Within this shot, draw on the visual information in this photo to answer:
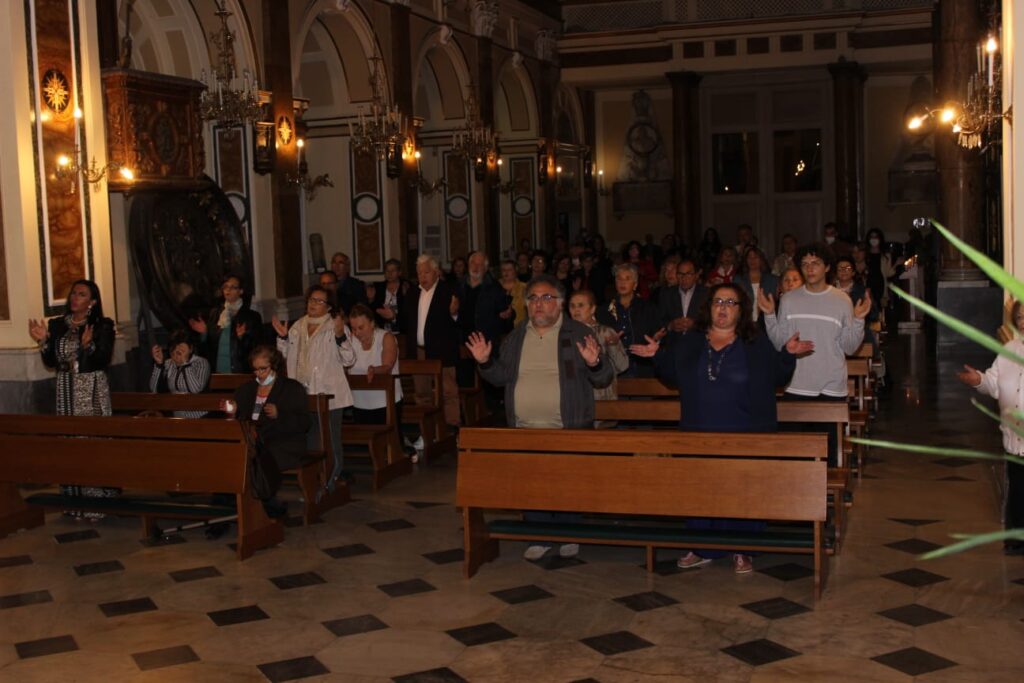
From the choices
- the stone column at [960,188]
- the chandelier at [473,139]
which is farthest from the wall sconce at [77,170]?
the stone column at [960,188]

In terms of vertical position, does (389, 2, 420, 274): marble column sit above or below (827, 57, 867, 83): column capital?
below

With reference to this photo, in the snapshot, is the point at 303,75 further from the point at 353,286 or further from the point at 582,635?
the point at 582,635

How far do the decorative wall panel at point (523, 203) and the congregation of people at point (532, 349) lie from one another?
433 inches

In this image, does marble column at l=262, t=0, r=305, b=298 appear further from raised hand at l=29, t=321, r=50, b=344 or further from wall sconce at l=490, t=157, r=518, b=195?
wall sconce at l=490, t=157, r=518, b=195

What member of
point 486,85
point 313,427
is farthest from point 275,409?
point 486,85

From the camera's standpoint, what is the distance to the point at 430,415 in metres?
10.0

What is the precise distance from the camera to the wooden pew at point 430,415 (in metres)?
9.95

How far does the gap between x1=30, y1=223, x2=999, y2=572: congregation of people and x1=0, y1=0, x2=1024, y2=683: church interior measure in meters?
0.31

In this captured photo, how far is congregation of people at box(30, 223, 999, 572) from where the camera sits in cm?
631

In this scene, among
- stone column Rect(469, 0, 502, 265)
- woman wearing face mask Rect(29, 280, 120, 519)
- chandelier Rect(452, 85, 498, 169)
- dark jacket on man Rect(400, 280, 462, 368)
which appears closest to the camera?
woman wearing face mask Rect(29, 280, 120, 519)

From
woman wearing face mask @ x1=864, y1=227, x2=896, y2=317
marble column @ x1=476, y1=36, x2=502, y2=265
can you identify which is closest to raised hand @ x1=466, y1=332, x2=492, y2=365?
woman wearing face mask @ x1=864, y1=227, x2=896, y2=317

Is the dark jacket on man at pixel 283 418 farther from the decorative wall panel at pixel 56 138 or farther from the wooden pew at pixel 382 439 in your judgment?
the decorative wall panel at pixel 56 138

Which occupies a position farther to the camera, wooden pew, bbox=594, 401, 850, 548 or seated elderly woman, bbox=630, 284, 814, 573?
wooden pew, bbox=594, 401, 850, 548

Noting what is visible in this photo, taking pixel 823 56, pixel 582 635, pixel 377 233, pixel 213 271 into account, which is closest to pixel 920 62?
pixel 823 56
